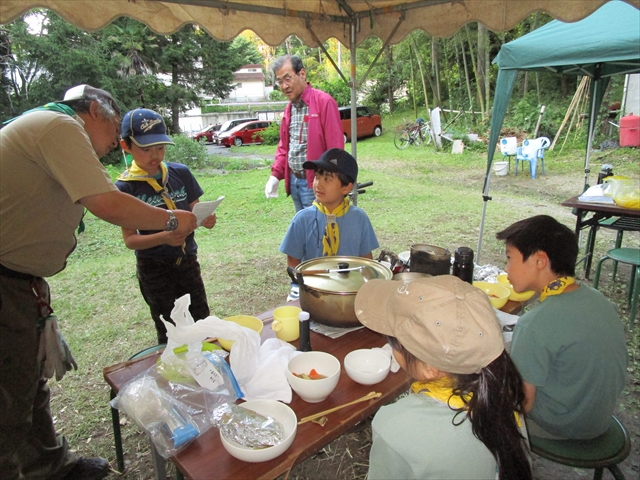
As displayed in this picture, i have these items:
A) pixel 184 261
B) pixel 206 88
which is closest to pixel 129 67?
pixel 206 88

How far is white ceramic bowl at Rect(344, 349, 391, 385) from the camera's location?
4.57 ft

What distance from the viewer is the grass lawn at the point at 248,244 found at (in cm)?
290

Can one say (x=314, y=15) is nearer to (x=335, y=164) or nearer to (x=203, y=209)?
(x=335, y=164)

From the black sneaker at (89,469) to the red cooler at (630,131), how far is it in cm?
1386

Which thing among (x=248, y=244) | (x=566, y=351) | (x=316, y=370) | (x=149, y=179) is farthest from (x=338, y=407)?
(x=248, y=244)

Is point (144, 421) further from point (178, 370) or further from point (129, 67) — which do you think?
point (129, 67)

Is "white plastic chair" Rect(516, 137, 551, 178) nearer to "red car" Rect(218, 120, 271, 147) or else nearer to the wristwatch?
the wristwatch

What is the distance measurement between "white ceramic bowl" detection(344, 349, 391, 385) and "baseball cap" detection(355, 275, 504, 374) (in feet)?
1.05

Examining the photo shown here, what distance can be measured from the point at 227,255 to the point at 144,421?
15.3 ft

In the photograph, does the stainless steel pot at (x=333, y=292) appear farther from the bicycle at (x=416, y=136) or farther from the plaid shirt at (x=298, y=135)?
the bicycle at (x=416, y=136)

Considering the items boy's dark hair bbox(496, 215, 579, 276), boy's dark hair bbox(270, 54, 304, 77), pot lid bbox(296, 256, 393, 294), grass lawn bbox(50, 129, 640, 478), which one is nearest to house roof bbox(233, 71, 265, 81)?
grass lawn bbox(50, 129, 640, 478)

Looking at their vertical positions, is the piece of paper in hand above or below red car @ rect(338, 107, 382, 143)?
below

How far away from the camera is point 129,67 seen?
13.6 meters

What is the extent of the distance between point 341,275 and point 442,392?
0.81 m
